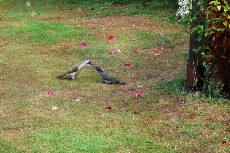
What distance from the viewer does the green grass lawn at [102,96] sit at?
4.56 metres

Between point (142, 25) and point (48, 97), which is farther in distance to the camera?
point (142, 25)

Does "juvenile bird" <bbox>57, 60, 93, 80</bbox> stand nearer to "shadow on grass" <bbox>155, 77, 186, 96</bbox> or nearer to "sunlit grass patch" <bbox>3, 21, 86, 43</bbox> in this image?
"shadow on grass" <bbox>155, 77, 186, 96</bbox>

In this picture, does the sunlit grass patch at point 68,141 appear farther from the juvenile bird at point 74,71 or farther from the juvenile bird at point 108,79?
the juvenile bird at point 74,71

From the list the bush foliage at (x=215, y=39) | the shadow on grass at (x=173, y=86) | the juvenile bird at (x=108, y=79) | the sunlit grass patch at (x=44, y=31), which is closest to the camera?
the bush foliage at (x=215, y=39)

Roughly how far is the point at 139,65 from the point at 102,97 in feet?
5.04

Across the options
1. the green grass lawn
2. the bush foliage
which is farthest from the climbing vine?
the green grass lawn

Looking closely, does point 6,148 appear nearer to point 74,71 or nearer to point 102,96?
point 102,96

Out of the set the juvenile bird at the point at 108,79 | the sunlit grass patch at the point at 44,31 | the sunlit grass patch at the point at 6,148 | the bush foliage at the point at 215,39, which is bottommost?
the sunlit grass patch at the point at 44,31

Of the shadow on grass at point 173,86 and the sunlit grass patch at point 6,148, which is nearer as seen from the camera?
the sunlit grass patch at point 6,148

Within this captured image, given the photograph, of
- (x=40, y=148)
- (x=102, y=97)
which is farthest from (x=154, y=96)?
(x=40, y=148)

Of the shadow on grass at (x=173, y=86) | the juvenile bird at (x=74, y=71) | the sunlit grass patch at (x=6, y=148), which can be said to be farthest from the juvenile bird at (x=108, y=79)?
the sunlit grass patch at (x=6, y=148)

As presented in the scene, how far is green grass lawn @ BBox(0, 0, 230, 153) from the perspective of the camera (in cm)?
456

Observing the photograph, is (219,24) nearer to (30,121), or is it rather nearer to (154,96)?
(154,96)

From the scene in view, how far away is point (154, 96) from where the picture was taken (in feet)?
18.8
